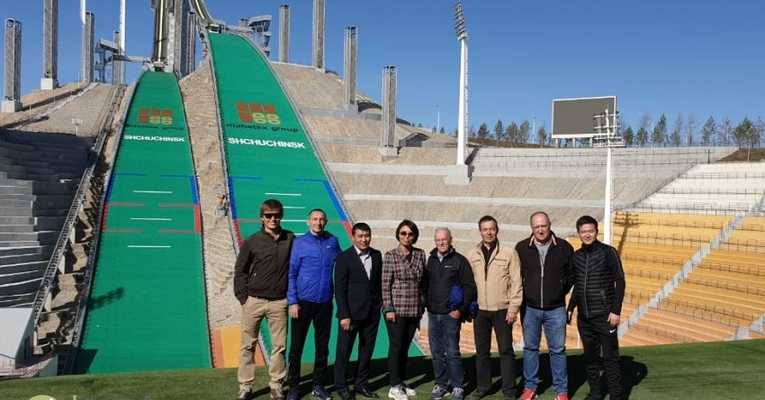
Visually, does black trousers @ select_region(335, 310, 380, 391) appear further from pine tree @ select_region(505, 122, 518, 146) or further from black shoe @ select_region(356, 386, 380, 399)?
pine tree @ select_region(505, 122, 518, 146)

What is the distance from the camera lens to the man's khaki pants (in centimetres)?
611

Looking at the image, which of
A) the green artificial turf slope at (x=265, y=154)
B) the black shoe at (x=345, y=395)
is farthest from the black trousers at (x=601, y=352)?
the green artificial turf slope at (x=265, y=154)

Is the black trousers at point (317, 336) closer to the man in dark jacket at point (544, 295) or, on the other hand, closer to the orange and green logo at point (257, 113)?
the man in dark jacket at point (544, 295)

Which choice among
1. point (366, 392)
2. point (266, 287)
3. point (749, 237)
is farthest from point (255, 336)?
point (749, 237)

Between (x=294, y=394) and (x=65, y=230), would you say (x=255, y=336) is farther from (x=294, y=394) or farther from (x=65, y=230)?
(x=65, y=230)

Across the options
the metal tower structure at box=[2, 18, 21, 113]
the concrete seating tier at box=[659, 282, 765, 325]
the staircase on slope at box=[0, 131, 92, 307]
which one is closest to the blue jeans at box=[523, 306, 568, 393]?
the staircase on slope at box=[0, 131, 92, 307]

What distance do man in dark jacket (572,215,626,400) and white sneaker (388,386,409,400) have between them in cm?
193

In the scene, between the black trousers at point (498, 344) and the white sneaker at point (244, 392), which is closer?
the white sneaker at point (244, 392)

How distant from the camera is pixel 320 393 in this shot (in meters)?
6.16

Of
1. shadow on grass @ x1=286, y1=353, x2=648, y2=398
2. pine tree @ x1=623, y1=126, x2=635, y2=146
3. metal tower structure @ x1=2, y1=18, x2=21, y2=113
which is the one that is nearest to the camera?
shadow on grass @ x1=286, y1=353, x2=648, y2=398

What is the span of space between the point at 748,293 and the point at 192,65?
63.9 meters

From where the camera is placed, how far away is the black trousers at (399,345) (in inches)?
247

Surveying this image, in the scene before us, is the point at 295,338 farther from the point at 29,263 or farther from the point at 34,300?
the point at 29,263

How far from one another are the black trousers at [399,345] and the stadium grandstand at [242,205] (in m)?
9.46
